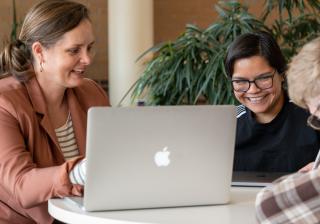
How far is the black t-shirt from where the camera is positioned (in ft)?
7.84

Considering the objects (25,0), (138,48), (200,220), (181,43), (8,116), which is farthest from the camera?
(25,0)

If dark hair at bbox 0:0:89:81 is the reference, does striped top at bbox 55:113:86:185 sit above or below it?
below

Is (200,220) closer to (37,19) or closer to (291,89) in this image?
(291,89)

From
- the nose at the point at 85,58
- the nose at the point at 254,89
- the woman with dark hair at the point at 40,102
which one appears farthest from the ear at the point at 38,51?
the nose at the point at 254,89

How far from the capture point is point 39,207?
1989mm

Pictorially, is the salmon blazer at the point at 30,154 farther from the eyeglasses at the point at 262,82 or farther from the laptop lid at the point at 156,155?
the eyeglasses at the point at 262,82

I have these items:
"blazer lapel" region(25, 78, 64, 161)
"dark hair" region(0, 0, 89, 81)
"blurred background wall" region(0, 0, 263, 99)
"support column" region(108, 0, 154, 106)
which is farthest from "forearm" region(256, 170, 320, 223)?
"blurred background wall" region(0, 0, 263, 99)

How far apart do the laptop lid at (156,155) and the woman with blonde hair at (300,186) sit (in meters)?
0.33

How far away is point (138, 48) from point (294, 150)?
2726 millimetres

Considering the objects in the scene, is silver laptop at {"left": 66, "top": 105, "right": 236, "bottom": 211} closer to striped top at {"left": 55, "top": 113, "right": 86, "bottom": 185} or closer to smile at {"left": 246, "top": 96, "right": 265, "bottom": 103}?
striped top at {"left": 55, "top": 113, "right": 86, "bottom": 185}

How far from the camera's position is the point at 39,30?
2.09 m

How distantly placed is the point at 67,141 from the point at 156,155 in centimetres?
58

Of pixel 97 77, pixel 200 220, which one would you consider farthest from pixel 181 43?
pixel 97 77

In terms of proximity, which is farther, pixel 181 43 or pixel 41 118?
pixel 181 43
